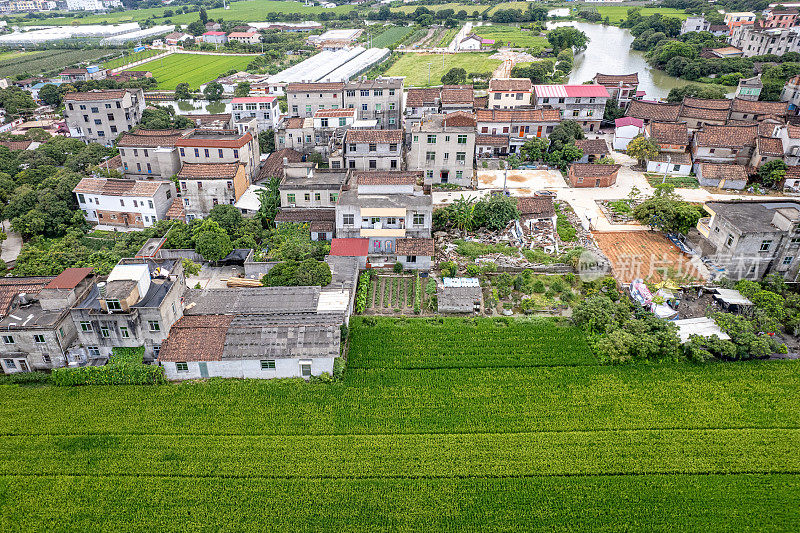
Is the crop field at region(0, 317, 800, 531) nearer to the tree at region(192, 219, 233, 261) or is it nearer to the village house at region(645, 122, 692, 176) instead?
the tree at region(192, 219, 233, 261)

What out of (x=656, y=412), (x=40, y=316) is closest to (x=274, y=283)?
(x=40, y=316)

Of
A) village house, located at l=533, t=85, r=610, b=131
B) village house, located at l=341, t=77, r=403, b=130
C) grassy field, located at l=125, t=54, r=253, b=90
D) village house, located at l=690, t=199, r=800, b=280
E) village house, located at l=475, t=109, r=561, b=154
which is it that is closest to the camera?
village house, located at l=690, t=199, r=800, b=280

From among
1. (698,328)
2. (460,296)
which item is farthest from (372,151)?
(698,328)

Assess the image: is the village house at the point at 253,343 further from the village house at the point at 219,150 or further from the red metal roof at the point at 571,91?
the red metal roof at the point at 571,91

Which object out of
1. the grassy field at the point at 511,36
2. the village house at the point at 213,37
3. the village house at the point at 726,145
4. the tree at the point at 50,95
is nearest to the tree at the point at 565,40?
the grassy field at the point at 511,36

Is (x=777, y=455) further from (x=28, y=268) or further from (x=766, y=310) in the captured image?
(x=28, y=268)

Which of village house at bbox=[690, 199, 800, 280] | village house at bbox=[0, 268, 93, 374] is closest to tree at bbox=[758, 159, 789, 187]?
village house at bbox=[690, 199, 800, 280]
